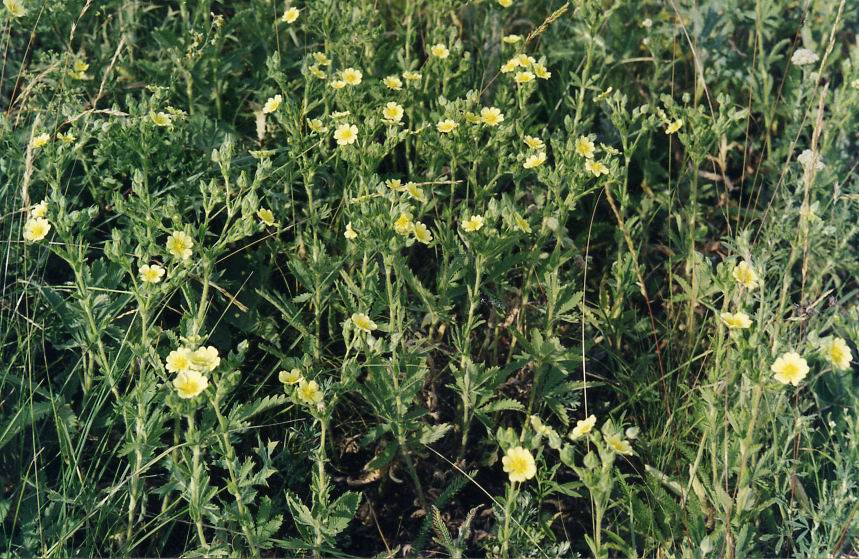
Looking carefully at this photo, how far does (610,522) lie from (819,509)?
20.3 inches

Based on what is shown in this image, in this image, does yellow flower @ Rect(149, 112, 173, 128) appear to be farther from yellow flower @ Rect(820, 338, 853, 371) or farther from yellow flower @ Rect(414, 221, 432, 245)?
yellow flower @ Rect(820, 338, 853, 371)

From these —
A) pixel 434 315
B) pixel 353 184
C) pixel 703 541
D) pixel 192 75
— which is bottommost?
pixel 703 541

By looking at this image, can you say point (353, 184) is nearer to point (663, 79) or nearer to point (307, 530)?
point (307, 530)

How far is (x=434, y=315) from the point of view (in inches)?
100

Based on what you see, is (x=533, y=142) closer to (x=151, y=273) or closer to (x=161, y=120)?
(x=161, y=120)

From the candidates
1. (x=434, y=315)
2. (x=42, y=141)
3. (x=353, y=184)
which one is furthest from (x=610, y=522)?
(x=42, y=141)

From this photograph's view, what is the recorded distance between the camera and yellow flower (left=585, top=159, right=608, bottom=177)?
8.54 ft

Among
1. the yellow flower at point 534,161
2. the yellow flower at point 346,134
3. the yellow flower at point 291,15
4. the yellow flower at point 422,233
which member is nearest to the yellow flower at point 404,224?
the yellow flower at point 422,233

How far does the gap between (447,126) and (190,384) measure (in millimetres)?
1100

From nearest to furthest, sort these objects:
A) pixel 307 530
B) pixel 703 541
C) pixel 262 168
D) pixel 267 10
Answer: pixel 703 541, pixel 307 530, pixel 262 168, pixel 267 10

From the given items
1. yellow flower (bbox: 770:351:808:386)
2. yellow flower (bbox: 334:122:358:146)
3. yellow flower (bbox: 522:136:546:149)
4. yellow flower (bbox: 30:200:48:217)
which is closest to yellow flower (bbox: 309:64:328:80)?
yellow flower (bbox: 334:122:358:146)

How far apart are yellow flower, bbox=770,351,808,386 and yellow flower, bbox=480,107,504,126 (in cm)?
110

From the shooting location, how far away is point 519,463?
2.05 m

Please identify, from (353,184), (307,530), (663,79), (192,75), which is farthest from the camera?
(663,79)
